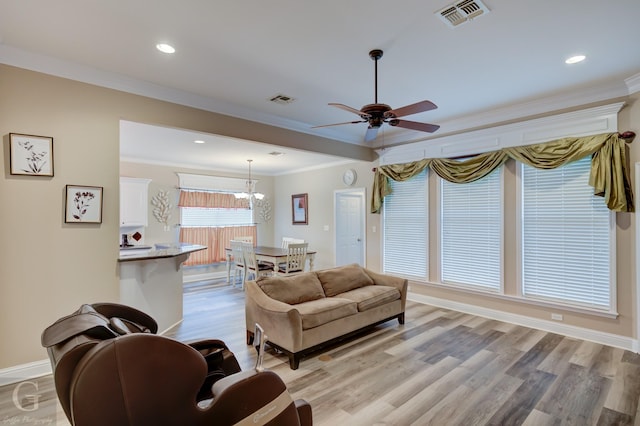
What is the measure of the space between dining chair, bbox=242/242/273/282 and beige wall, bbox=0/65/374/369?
2.82 meters

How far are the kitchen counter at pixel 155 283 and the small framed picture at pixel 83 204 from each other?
494 millimetres

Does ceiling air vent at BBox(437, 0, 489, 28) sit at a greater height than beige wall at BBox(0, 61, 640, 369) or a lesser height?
greater

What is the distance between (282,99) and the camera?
12.3 ft

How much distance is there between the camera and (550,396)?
252 cm

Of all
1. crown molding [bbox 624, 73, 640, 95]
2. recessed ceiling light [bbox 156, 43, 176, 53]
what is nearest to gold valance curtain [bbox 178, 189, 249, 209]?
recessed ceiling light [bbox 156, 43, 176, 53]

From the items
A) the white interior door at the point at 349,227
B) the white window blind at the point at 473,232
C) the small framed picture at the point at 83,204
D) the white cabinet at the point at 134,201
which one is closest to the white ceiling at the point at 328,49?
the small framed picture at the point at 83,204

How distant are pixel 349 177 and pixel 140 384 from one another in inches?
220

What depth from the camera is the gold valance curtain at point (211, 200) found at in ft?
22.8

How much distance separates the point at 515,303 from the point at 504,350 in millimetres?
1063

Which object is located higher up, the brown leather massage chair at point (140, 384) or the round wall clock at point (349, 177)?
the round wall clock at point (349, 177)

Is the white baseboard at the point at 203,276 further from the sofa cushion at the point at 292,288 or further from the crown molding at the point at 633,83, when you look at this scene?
the crown molding at the point at 633,83

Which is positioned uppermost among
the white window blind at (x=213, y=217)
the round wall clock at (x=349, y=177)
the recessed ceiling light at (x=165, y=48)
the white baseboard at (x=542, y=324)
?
the recessed ceiling light at (x=165, y=48)

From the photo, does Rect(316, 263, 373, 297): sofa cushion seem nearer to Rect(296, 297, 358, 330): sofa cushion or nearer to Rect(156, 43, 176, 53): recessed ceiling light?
Rect(296, 297, 358, 330): sofa cushion

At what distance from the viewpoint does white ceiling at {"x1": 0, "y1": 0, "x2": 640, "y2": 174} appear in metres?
2.18
